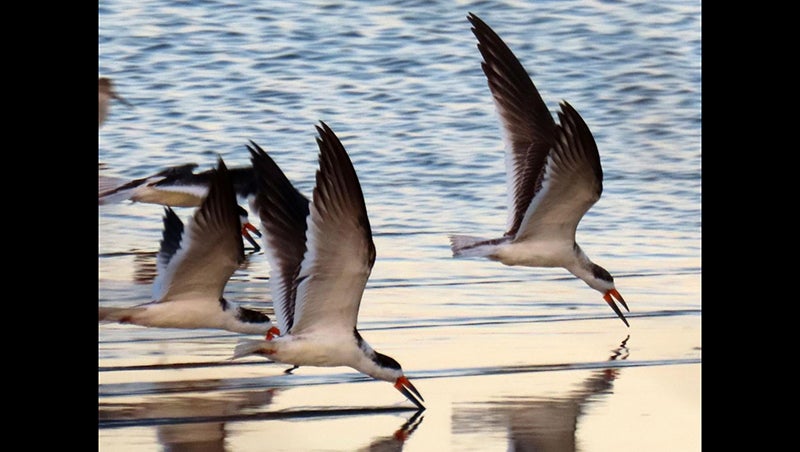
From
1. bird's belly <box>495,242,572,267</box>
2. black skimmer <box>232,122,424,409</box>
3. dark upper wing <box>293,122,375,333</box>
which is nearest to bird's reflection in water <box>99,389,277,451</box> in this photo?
black skimmer <box>232,122,424,409</box>

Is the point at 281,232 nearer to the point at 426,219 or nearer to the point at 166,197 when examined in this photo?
the point at 166,197

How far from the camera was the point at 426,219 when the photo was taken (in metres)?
5.11

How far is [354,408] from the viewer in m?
3.66

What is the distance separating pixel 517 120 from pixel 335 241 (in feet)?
3.26

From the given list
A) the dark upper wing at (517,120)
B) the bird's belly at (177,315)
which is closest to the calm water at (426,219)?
the bird's belly at (177,315)

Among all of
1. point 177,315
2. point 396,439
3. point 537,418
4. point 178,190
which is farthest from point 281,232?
point 178,190

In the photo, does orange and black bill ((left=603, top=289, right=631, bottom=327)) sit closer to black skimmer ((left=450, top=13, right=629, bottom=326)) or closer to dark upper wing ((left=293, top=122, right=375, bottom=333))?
black skimmer ((left=450, top=13, right=629, bottom=326))

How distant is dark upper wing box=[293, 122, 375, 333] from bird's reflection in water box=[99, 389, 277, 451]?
1.07ft

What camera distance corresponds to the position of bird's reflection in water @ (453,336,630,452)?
135 inches

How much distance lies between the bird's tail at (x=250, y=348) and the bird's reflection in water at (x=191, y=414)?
0.20 m

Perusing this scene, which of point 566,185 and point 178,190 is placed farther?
point 178,190

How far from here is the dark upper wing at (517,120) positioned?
163 inches
